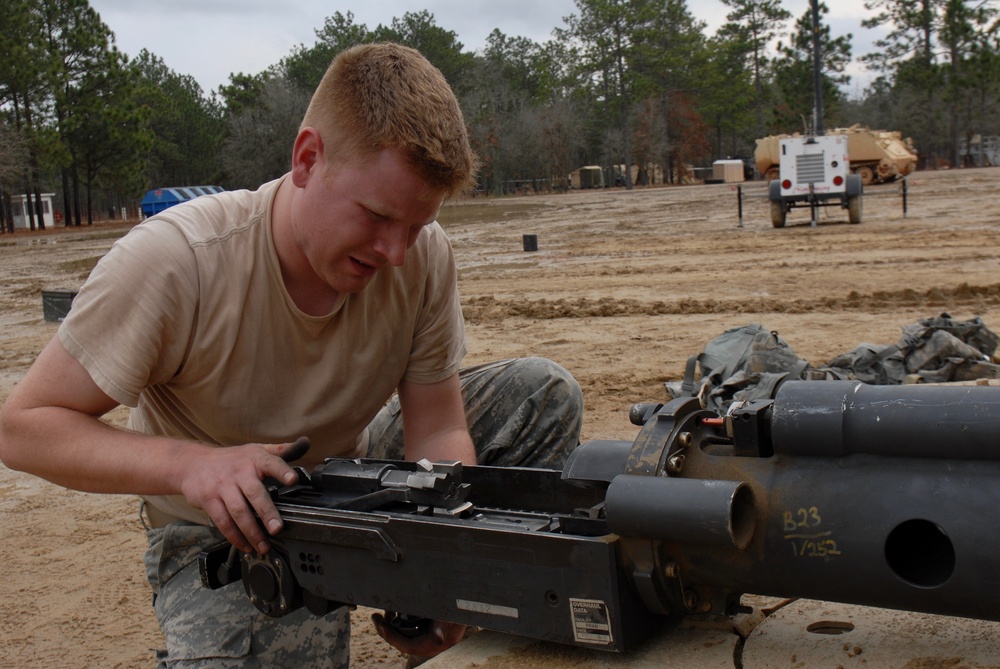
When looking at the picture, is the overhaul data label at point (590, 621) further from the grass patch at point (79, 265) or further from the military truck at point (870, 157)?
the military truck at point (870, 157)

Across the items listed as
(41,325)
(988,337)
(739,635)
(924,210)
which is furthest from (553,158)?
(739,635)

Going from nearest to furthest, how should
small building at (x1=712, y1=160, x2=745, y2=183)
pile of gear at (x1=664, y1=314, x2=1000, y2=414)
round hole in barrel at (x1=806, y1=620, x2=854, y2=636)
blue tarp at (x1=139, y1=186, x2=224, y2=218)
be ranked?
round hole in barrel at (x1=806, y1=620, x2=854, y2=636), pile of gear at (x1=664, y1=314, x2=1000, y2=414), blue tarp at (x1=139, y1=186, x2=224, y2=218), small building at (x1=712, y1=160, x2=745, y2=183)

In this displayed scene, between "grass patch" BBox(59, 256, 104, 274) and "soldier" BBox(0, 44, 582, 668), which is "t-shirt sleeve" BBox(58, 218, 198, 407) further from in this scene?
"grass patch" BBox(59, 256, 104, 274)

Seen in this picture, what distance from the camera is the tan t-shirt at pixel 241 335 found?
2129mm


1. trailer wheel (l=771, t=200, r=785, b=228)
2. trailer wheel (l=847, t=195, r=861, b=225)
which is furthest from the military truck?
trailer wheel (l=771, t=200, r=785, b=228)

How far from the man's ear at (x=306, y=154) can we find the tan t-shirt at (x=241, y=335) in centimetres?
21

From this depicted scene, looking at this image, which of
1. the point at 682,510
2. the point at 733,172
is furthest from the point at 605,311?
the point at 733,172

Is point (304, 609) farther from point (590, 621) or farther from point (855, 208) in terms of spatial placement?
point (855, 208)

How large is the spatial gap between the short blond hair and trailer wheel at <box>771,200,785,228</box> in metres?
14.2

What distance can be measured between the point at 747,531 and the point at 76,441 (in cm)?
147

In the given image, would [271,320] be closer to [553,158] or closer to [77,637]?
[77,637]

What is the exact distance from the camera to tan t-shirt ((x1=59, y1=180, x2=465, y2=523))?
6.98 ft

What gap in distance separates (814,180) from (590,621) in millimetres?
15721

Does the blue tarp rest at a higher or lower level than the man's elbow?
higher
